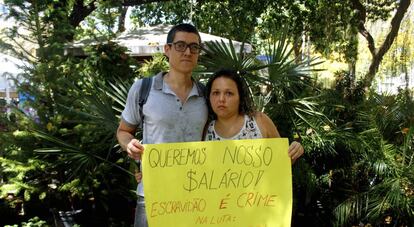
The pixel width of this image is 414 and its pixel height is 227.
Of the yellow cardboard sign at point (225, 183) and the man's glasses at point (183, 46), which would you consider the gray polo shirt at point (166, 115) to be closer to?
the yellow cardboard sign at point (225, 183)

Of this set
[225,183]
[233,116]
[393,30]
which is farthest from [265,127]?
[393,30]

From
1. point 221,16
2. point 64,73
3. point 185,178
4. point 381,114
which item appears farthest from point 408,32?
point 185,178

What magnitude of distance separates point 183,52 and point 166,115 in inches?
12.5

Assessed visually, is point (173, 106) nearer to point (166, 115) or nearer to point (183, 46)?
point (166, 115)

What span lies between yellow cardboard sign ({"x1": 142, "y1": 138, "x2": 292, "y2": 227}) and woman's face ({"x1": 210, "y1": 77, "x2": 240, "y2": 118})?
15 centimetres

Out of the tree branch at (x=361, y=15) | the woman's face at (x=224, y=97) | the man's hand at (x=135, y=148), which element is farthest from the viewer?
the tree branch at (x=361, y=15)

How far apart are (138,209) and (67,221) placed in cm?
271

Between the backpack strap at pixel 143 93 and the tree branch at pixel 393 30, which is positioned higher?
the tree branch at pixel 393 30

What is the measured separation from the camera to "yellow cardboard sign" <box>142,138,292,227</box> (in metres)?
2.03

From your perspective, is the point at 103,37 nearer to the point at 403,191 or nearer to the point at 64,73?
the point at 64,73

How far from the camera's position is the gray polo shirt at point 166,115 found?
2.06 m

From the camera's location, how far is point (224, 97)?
6.84 feet

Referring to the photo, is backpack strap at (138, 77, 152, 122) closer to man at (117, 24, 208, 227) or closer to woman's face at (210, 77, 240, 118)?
man at (117, 24, 208, 227)

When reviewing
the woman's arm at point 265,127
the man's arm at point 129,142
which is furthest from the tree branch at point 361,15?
the man's arm at point 129,142
